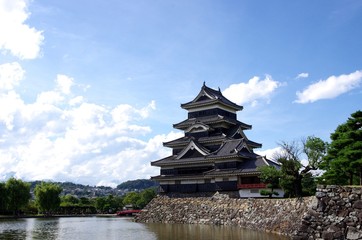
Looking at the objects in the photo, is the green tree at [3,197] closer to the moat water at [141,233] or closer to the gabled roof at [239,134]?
the moat water at [141,233]

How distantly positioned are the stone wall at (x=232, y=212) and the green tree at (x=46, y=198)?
2526 centimetres

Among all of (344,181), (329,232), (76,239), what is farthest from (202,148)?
(329,232)

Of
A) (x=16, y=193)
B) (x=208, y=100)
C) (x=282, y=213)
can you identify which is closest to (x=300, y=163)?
(x=282, y=213)

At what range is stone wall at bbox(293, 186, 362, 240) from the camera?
17.6 metres

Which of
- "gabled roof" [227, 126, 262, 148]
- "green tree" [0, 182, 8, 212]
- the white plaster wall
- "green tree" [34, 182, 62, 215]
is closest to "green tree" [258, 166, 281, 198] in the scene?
the white plaster wall

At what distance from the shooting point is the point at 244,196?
132 feet

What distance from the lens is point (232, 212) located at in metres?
34.8

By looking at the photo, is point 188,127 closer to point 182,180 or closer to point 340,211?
point 182,180

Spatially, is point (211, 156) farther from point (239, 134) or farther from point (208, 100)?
point (208, 100)

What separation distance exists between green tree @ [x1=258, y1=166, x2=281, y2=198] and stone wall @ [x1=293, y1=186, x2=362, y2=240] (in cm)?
1394

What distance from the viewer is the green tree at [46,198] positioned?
6328cm

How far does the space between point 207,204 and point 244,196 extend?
417cm

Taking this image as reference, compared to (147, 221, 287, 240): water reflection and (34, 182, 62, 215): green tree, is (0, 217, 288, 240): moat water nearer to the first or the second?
(147, 221, 287, 240): water reflection

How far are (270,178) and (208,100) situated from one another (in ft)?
55.1
